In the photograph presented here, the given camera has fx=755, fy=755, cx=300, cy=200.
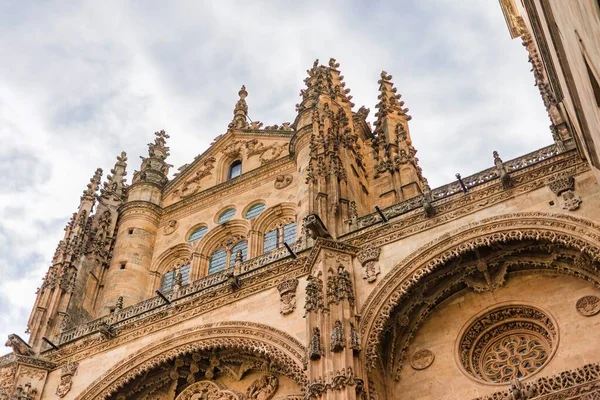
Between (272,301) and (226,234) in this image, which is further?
(226,234)

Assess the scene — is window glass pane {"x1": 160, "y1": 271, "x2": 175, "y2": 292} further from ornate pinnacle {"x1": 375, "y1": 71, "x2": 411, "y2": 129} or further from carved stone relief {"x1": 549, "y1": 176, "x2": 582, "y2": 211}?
carved stone relief {"x1": 549, "y1": 176, "x2": 582, "y2": 211}

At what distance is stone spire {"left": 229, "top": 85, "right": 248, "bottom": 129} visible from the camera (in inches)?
1251

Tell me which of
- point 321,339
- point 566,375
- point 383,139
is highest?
point 383,139

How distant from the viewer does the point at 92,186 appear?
2947cm

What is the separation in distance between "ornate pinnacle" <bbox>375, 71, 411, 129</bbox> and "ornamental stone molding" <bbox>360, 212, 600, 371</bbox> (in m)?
9.86

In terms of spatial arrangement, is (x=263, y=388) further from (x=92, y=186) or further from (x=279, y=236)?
(x=92, y=186)

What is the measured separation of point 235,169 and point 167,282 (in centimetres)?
583

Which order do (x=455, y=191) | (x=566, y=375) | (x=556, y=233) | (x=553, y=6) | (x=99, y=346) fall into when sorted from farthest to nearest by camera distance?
(x=99, y=346) → (x=455, y=191) → (x=556, y=233) → (x=566, y=375) → (x=553, y=6)

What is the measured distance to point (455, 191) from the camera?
1848cm

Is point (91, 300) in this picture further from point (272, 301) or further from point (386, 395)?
point (386, 395)

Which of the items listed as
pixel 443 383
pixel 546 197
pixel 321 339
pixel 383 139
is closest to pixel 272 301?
pixel 321 339

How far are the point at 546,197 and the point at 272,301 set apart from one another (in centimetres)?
705

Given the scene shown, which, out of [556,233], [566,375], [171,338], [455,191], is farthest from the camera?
[171,338]

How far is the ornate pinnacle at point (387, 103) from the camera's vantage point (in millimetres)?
26750
